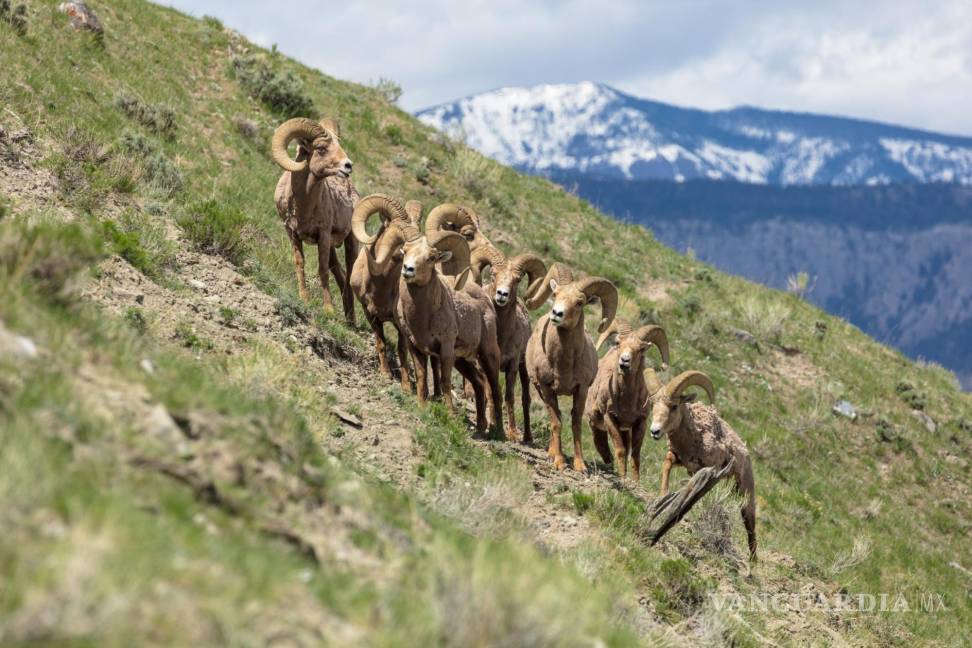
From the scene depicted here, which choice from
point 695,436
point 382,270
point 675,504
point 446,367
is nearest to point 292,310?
point 382,270

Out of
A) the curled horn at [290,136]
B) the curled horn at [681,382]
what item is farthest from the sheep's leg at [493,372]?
the curled horn at [290,136]

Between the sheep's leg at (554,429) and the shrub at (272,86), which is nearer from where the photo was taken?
the sheep's leg at (554,429)

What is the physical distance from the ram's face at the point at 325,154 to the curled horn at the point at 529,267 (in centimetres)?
251

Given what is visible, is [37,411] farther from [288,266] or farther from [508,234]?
[508,234]

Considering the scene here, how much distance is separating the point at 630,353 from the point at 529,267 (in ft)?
5.72

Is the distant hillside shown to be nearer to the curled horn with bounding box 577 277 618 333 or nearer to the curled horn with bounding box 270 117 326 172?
the curled horn with bounding box 270 117 326 172

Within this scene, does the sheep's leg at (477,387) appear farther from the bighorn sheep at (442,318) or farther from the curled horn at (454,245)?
the curled horn at (454,245)

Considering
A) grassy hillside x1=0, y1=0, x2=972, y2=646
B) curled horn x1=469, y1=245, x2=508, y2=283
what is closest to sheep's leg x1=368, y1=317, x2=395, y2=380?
grassy hillside x1=0, y1=0, x2=972, y2=646

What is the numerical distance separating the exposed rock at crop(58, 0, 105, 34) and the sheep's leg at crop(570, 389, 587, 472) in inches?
473

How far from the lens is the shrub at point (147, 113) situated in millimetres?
16875

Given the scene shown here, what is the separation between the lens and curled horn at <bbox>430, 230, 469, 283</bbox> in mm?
12367

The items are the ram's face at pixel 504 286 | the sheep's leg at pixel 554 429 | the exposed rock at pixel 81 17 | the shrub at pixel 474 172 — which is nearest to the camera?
the sheep's leg at pixel 554 429

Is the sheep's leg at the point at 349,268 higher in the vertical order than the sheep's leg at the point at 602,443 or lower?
higher

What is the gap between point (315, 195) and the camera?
14008 mm
